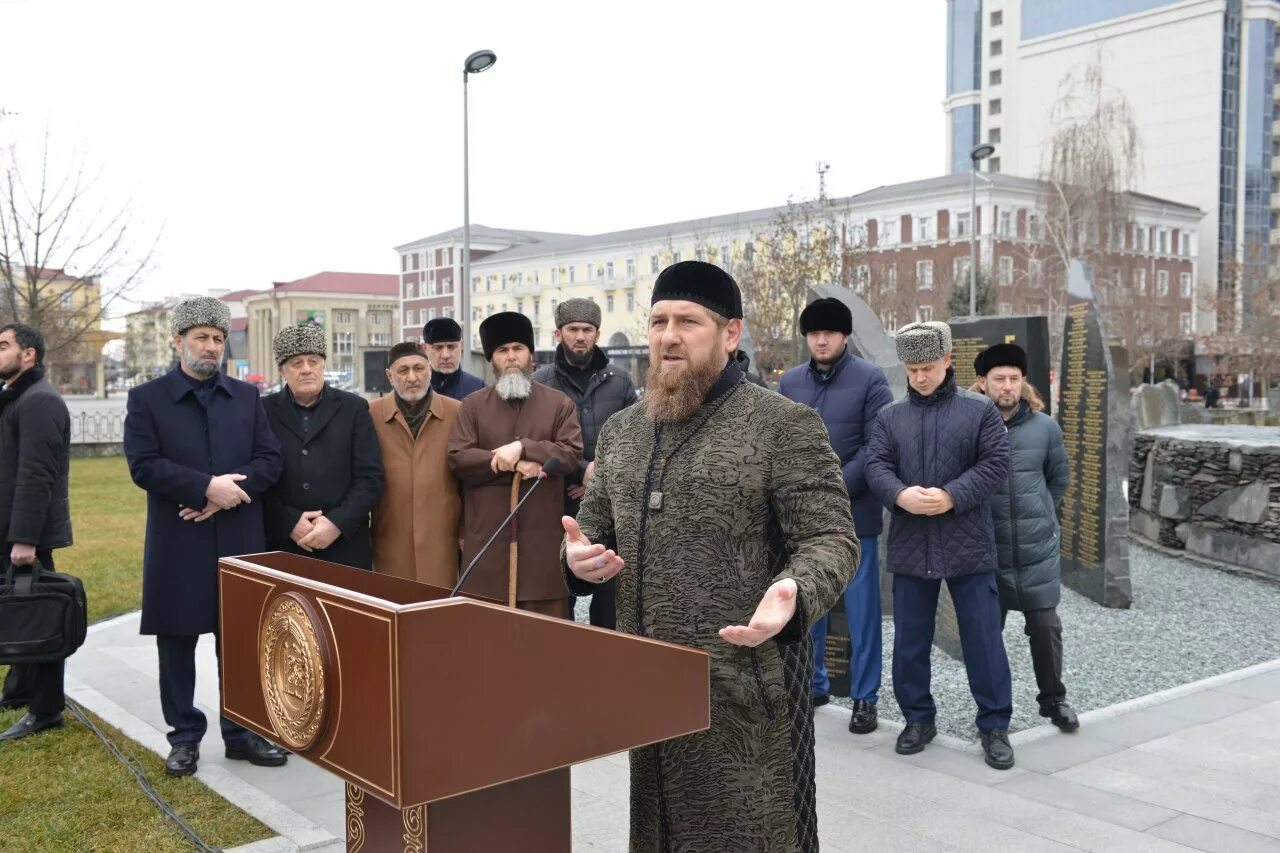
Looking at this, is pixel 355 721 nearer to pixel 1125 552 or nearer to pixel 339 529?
pixel 339 529

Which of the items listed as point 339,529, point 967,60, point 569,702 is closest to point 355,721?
point 569,702

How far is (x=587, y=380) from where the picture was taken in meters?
6.39

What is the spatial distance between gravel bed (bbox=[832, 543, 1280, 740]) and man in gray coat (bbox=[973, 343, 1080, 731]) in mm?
409

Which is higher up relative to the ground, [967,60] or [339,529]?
[967,60]

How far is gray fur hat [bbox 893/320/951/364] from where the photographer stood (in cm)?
538

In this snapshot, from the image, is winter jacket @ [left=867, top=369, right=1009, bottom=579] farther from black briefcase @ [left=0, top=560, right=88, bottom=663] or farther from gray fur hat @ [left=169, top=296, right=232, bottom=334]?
black briefcase @ [left=0, top=560, right=88, bottom=663]

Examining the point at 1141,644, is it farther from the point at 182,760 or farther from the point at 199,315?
the point at 199,315

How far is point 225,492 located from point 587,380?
7.02 ft

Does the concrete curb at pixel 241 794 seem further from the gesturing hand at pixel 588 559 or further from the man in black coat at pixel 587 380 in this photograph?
the gesturing hand at pixel 588 559

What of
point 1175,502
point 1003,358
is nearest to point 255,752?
point 1003,358

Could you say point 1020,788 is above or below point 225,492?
below

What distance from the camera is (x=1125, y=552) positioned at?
9375 mm

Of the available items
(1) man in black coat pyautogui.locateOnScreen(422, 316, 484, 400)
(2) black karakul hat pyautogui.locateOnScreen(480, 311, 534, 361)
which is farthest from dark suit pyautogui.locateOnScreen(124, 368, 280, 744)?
(1) man in black coat pyautogui.locateOnScreen(422, 316, 484, 400)

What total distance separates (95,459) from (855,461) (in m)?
25.1
